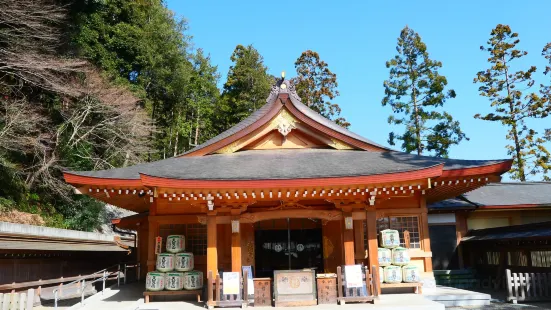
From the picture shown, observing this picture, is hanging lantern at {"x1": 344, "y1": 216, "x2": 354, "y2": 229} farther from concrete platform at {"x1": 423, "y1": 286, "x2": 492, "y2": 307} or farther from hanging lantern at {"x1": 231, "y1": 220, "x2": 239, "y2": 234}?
hanging lantern at {"x1": 231, "y1": 220, "x2": 239, "y2": 234}

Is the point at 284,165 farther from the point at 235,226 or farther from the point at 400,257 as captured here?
the point at 400,257

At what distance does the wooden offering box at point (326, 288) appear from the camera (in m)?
10.7

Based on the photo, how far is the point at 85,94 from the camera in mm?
26078

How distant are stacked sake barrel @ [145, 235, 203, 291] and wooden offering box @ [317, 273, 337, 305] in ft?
11.1

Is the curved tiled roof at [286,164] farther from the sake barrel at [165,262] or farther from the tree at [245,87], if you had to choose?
the tree at [245,87]

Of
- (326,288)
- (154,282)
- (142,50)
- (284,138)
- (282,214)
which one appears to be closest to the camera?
(326,288)

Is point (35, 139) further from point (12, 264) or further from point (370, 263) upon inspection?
point (370, 263)

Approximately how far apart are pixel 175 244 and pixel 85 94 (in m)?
17.7

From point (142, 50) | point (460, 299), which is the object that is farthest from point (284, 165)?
point (142, 50)

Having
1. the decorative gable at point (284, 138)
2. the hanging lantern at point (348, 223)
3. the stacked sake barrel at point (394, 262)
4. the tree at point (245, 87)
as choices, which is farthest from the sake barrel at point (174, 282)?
the tree at point (245, 87)

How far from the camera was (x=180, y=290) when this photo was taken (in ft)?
38.0

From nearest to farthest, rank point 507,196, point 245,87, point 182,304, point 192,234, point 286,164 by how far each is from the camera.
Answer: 1. point 182,304
2. point 286,164
3. point 192,234
4. point 507,196
5. point 245,87

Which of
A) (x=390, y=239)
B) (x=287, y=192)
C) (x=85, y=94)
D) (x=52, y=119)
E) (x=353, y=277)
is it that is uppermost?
(x=85, y=94)

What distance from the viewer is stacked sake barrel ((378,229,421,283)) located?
1190cm
